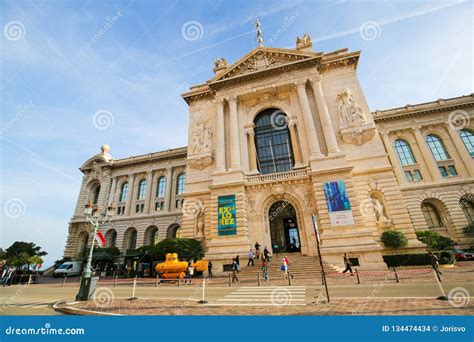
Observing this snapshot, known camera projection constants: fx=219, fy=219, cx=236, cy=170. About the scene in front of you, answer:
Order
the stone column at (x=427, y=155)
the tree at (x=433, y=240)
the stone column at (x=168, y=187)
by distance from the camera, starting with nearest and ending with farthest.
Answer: the tree at (x=433, y=240) → the stone column at (x=427, y=155) → the stone column at (x=168, y=187)

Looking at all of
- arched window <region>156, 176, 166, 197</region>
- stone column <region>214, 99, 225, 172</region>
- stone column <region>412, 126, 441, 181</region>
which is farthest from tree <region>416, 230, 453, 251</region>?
arched window <region>156, 176, 166, 197</region>

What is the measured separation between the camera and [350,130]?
75.4 ft

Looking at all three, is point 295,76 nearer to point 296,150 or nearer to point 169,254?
point 296,150

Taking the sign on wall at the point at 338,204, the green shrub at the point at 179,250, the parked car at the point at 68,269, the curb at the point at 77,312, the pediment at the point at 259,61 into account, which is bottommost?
the curb at the point at 77,312

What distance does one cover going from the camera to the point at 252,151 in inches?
1014

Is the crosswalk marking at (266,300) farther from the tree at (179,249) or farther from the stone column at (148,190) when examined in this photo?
the stone column at (148,190)

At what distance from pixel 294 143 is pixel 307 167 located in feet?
12.5

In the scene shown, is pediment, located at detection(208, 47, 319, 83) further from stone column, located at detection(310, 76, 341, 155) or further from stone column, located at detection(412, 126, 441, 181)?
stone column, located at detection(412, 126, 441, 181)

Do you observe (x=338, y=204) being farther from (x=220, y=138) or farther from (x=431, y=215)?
(x=431, y=215)

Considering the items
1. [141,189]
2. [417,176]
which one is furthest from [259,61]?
[141,189]

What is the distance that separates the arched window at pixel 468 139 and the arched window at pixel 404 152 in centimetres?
665

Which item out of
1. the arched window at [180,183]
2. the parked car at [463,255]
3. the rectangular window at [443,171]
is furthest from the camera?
the arched window at [180,183]

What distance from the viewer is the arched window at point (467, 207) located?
2848 centimetres

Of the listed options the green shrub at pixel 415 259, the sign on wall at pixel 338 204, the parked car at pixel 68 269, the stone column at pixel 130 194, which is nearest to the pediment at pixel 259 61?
the sign on wall at pixel 338 204
